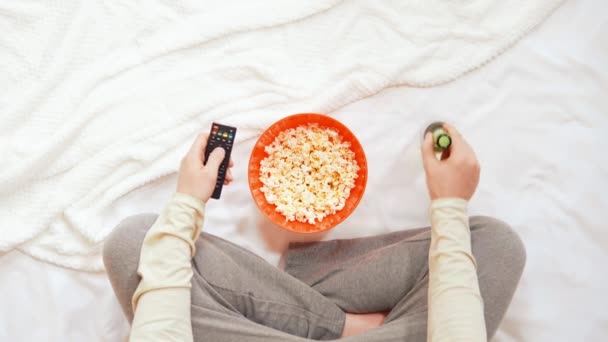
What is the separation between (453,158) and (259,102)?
1.30 feet

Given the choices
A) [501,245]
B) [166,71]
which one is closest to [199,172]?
[166,71]

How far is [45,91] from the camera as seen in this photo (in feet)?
3.23

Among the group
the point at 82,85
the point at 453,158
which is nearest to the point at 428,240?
the point at 453,158

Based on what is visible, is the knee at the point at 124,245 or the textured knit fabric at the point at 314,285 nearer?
the textured knit fabric at the point at 314,285

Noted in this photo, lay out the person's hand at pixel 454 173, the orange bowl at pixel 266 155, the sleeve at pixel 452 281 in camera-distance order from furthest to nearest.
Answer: the orange bowl at pixel 266 155, the person's hand at pixel 454 173, the sleeve at pixel 452 281

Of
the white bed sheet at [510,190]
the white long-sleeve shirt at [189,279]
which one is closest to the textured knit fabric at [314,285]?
the white long-sleeve shirt at [189,279]

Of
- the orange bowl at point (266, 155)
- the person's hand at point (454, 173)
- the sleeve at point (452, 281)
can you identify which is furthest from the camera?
the orange bowl at point (266, 155)

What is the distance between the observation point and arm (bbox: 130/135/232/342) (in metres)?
0.72

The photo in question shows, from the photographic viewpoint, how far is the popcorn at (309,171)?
938mm

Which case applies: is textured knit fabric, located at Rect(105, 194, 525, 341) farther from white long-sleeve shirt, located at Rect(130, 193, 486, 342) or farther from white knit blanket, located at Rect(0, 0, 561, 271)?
white knit blanket, located at Rect(0, 0, 561, 271)

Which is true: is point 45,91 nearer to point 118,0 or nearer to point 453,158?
point 118,0

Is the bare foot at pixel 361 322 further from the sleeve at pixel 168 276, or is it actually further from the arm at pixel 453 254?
the sleeve at pixel 168 276

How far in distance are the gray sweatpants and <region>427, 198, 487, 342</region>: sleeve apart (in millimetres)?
83

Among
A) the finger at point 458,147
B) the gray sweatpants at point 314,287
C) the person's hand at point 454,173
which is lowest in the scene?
the gray sweatpants at point 314,287
